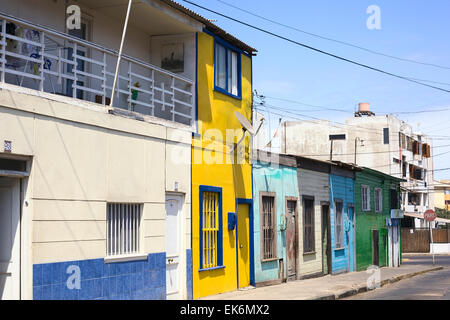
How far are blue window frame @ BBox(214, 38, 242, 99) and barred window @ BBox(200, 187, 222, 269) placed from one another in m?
2.93

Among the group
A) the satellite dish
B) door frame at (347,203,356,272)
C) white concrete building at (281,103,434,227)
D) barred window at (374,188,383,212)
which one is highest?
white concrete building at (281,103,434,227)

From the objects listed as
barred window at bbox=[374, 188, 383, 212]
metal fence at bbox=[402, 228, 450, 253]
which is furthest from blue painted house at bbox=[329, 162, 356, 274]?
metal fence at bbox=[402, 228, 450, 253]

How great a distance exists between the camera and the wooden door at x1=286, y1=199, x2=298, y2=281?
21109 millimetres

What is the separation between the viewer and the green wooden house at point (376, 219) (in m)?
28.8

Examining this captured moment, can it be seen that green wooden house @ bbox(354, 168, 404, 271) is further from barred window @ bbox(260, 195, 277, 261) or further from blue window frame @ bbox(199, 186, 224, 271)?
blue window frame @ bbox(199, 186, 224, 271)

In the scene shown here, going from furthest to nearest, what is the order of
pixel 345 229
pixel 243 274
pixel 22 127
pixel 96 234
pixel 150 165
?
pixel 345 229 → pixel 243 274 → pixel 150 165 → pixel 96 234 → pixel 22 127

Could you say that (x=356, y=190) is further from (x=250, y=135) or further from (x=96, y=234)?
(x=96, y=234)

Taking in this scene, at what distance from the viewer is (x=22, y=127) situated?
33.9ft

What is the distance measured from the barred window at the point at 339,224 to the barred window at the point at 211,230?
10157mm

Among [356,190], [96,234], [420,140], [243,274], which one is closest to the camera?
[96,234]

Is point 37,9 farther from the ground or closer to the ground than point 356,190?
farther from the ground
